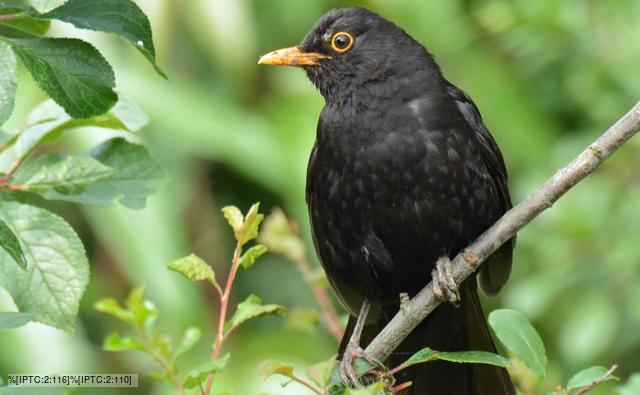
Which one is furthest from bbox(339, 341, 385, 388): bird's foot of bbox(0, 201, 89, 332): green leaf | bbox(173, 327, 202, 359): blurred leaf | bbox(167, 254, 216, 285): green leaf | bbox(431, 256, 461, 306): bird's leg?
bbox(0, 201, 89, 332): green leaf

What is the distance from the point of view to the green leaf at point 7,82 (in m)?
2.04

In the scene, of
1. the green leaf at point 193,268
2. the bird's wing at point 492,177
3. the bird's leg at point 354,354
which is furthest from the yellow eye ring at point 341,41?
the green leaf at point 193,268

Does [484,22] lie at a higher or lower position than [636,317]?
higher

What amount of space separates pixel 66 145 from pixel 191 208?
3.16 ft

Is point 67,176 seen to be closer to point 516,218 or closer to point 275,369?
point 275,369

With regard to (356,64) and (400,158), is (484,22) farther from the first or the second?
(400,158)

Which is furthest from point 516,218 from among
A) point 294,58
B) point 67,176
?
point 294,58

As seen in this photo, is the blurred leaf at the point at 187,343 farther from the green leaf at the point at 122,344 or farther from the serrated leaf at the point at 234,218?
the serrated leaf at the point at 234,218

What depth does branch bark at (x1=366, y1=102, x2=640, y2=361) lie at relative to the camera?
267 cm

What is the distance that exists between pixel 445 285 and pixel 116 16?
158cm

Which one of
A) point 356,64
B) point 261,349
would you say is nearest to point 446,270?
point 356,64

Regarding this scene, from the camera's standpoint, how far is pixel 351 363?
123 inches

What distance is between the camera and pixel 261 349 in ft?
19.7

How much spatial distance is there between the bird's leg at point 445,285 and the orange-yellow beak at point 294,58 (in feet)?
3.18
